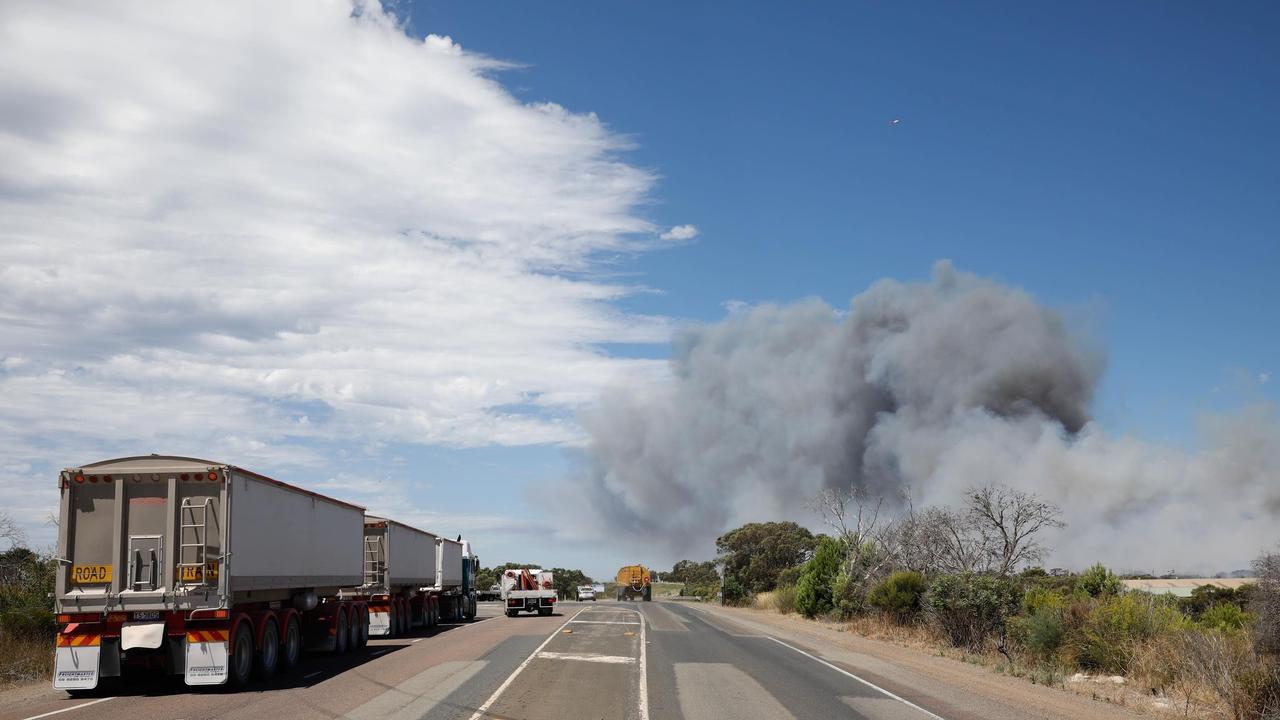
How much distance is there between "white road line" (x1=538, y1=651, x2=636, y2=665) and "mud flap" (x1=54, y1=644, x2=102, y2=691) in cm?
867

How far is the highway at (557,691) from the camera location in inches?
552

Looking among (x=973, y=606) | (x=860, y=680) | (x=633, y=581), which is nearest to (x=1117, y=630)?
(x=860, y=680)

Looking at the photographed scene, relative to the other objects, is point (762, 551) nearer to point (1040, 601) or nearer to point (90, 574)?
point (1040, 601)

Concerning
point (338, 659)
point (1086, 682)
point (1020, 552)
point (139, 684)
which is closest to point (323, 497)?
point (338, 659)

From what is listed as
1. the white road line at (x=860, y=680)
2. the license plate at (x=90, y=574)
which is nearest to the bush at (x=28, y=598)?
the license plate at (x=90, y=574)

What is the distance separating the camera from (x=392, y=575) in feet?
102

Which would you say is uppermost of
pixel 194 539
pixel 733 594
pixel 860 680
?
pixel 194 539

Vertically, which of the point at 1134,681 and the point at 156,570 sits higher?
the point at 156,570

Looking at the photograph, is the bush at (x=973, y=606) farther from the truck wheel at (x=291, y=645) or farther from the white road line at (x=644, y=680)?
the truck wheel at (x=291, y=645)

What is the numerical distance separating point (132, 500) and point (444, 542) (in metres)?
23.6

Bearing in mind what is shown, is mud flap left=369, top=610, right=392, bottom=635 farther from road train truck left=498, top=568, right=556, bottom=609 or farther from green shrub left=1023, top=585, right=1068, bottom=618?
green shrub left=1023, top=585, right=1068, bottom=618

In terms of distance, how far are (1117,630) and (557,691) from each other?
12278 mm

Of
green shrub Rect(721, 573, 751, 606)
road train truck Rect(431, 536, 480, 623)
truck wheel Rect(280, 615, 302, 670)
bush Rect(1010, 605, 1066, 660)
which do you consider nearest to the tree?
green shrub Rect(721, 573, 751, 606)

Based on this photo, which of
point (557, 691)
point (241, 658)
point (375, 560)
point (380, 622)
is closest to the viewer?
point (557, 691)
